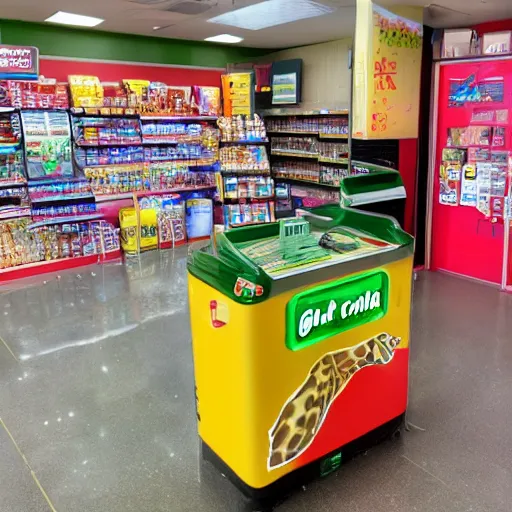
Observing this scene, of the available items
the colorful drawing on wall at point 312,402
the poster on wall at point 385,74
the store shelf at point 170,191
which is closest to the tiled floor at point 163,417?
the colorful drawing on wall at point 312,402

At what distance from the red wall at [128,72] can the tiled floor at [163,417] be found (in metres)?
2.98

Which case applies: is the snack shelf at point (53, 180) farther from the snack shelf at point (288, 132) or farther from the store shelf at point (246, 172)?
the snack shelf at point (288, 132)

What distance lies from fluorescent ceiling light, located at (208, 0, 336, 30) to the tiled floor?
286 cm

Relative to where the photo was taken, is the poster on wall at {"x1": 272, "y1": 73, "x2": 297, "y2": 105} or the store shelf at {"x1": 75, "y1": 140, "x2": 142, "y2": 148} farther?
the poster on wall at {"x1": 272, "y1": 73, "x2": 297, "y2": 105}

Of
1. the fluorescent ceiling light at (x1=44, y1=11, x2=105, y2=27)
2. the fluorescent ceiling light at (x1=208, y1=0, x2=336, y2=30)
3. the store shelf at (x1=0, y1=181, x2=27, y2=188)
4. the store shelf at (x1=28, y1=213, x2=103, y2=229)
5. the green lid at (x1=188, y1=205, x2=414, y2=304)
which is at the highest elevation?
the fluorescent ceiling light at (x1=44, y1=11, x2=105, y2=27)

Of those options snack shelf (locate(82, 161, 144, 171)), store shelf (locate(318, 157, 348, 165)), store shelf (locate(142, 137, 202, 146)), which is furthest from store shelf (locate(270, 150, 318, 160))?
snack shelf (locate(82, 161, 144, 171))

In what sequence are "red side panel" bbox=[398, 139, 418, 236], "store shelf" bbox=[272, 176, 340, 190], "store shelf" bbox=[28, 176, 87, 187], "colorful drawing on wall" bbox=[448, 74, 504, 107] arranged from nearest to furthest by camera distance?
1. "colorful drawing on wall" bbox=[448, 74, 504, 107]
2. "red side panel" bbox=[398, 139, 418, 236]
3. "store shelf" bbox=[28, 176, 87, 187]
4. "store shelf" bbox=[272, 176, 340, 190]

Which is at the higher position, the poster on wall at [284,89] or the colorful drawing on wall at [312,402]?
the poster on wall at [284,89]

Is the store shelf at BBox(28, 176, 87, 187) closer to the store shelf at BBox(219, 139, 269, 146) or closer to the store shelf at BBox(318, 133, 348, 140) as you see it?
the store shelf at BBox(219, 139, 269, 146)

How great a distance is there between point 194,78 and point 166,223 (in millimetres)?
2279

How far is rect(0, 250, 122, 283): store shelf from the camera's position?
5.60m

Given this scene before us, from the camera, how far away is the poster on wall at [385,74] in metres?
4.18

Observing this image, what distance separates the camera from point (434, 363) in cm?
364

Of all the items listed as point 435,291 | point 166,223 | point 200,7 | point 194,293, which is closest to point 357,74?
point 200,7
